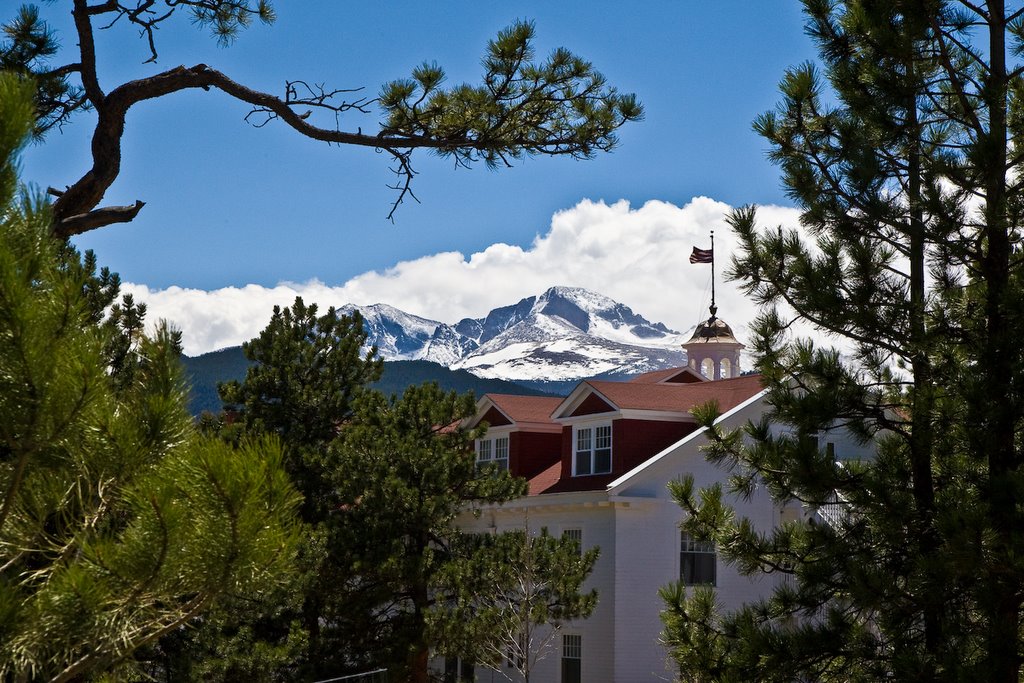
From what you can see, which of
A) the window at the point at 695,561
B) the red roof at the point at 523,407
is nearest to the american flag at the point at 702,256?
the red roof at the point at 523,407

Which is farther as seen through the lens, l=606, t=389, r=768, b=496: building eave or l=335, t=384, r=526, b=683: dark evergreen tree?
l=606, t=389, r=768, b=496: building eave

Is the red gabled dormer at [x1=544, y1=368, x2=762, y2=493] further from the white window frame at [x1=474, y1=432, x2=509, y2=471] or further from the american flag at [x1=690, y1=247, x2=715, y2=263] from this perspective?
the american flag at [x1=690, y1=247, x2=715, y2=263]

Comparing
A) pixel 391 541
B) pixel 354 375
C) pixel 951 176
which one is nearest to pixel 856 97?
pixel 951 176

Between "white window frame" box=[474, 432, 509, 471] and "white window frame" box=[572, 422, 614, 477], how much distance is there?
292 cm

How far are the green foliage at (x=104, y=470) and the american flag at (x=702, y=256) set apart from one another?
Answer: 39065 millimetres

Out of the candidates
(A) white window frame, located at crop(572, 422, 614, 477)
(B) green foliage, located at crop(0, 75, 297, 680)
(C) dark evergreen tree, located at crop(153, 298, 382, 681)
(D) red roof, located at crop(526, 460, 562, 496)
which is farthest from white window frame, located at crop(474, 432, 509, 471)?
(B) green foliage, located at crop(0, 75, 297, 680)

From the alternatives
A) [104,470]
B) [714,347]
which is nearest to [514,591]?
[104,470]

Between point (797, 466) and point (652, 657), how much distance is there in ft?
61.6

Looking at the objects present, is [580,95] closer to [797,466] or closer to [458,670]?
[797,466]

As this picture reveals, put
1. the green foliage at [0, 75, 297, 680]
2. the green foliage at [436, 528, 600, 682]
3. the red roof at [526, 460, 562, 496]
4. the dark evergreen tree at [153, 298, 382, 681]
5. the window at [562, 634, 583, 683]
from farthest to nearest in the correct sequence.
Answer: the red roof at [526, 460, 562, 496] < the window at [562, 634, 583, 683] < the green foliage at [436, 528, 600, 682] < the dark evergreen tree at [153, 298, 382, 681] < the green foliage at [0, 75, 297, 680]

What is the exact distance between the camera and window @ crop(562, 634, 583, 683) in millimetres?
29469

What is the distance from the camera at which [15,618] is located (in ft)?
15.5

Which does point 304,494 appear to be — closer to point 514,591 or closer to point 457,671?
point 514,591

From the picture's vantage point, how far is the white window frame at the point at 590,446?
30953 mm
